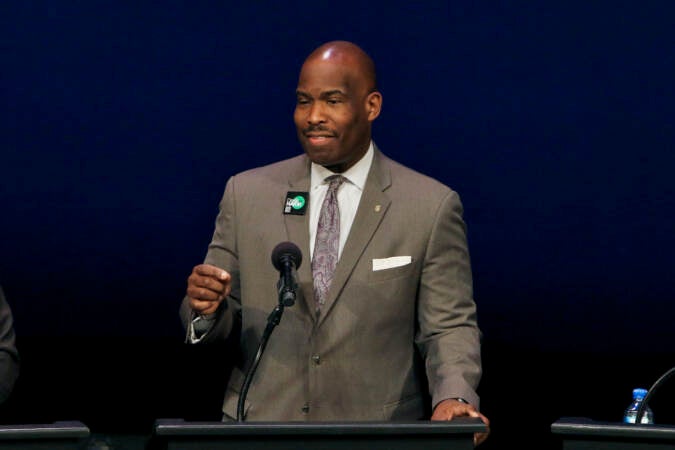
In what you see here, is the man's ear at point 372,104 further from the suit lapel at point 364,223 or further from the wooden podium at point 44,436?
the wooden podium at point 44,436

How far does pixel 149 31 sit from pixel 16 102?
40cm

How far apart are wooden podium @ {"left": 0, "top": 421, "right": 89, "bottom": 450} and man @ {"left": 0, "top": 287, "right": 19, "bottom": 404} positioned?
70 centimetres

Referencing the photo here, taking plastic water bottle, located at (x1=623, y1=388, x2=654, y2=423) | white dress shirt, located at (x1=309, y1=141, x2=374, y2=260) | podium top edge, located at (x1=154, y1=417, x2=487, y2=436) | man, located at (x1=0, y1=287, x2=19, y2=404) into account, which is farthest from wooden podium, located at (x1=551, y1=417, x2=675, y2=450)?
man, located at (x1=0, y1=287, x2=19, y2=404)

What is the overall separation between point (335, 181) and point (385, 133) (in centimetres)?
65

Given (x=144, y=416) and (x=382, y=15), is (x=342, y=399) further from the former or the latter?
(x=382, y=15)

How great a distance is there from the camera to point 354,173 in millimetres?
3014

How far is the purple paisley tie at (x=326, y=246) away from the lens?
2.92 meters

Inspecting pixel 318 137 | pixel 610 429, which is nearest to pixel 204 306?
pixel 318 137

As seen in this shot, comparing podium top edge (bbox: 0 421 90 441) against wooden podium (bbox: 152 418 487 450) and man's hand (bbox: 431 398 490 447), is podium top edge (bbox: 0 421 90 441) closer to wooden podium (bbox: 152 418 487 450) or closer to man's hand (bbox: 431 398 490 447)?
wooden podium (bbox: 152 418 487 450)

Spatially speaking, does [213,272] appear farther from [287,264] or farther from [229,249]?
[229,249]

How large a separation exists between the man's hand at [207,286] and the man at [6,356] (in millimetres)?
452

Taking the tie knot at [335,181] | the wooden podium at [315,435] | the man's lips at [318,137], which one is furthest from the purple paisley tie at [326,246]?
the wooden podium at [315,435]

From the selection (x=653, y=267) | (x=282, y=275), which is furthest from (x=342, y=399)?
(x=653, y=267)

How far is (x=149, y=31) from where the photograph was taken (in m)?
3.56
